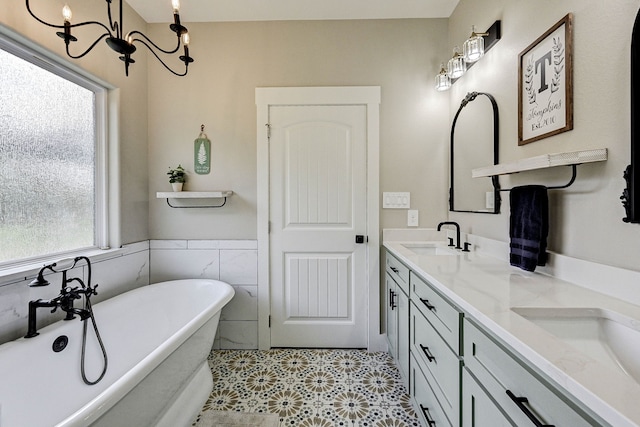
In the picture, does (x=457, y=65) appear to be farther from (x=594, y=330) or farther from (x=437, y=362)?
(x=437, y=362)

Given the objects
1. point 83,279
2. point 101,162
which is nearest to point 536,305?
point 83,279

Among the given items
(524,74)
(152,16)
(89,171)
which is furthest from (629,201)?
(152,16)

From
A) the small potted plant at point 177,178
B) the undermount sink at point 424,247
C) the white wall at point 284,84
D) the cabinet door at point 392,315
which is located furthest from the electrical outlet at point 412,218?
the small potted plant at point 177,178

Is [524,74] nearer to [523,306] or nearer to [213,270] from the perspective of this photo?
[523,306]

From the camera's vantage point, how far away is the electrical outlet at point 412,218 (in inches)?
90.6

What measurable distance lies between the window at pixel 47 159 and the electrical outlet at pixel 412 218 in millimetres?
2303

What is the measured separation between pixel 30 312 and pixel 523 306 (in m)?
2.09

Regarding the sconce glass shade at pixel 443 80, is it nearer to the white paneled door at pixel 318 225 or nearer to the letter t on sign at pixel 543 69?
the white paneled door at pixel 318 225

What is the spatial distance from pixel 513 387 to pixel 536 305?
0.30 metres

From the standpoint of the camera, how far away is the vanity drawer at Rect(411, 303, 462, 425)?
3.47 feet

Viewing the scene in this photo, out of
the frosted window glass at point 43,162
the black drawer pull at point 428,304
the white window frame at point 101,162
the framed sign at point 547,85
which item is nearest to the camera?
the framed sign at point 547,85

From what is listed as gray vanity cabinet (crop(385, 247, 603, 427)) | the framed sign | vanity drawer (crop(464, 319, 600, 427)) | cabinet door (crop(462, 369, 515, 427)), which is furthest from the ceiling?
cabinet door (crop(462, 369, 515, 427))

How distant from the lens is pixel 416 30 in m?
2.26

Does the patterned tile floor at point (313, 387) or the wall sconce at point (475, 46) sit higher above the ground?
the wall sconce at point (475, 46)
